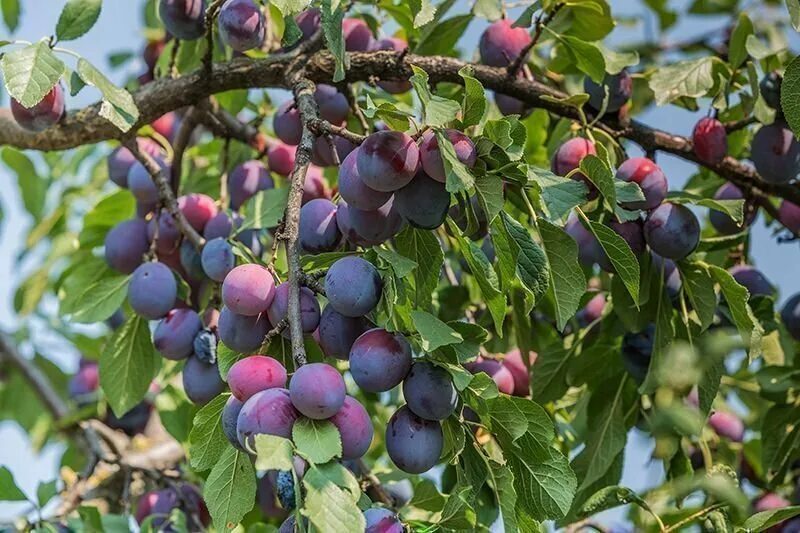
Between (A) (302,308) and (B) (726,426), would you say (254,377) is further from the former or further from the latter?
(B) (726,426)

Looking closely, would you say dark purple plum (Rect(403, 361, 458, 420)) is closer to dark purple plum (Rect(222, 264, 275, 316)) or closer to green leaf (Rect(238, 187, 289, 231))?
dark purple plum (Rect(222, 264, 275, 316))

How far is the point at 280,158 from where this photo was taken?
5.22ft

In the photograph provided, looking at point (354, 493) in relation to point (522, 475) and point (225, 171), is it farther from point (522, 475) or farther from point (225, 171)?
point (225, 171)

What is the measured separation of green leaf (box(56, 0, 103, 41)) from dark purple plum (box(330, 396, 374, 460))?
648 mm

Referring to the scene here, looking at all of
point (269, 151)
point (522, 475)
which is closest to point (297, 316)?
point (522, 475)

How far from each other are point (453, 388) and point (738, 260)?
2.49 feet

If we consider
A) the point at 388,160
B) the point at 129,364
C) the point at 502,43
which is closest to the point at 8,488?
the point at 129,364

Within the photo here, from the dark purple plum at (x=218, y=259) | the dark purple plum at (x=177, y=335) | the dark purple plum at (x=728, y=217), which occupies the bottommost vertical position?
the dark purple plum at (x=177, y=335)

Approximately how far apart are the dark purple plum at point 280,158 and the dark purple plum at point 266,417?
77 cm

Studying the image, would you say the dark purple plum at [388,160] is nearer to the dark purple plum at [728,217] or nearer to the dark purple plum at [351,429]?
the dark purple plum at [351,429]

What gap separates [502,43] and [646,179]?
324 mm

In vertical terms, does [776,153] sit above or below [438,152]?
below

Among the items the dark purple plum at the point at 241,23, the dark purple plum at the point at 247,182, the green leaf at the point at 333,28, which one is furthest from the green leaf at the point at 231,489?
the dark purple plum at the point at 247,182

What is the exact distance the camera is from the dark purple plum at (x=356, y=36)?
150 centimetres
